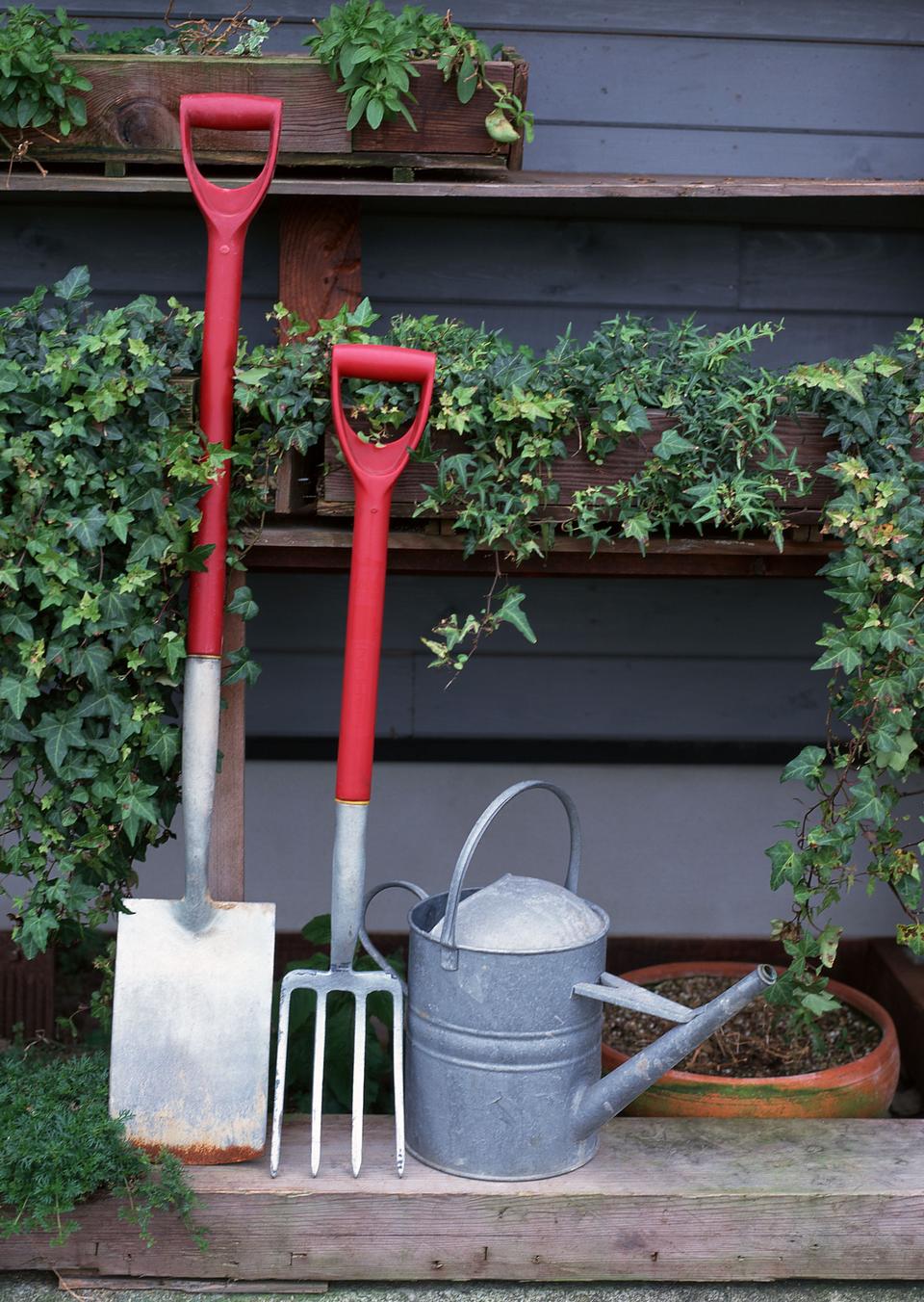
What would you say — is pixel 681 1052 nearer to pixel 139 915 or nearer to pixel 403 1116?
pixel 403 1116

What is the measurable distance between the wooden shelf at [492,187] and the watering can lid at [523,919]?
1.24 m

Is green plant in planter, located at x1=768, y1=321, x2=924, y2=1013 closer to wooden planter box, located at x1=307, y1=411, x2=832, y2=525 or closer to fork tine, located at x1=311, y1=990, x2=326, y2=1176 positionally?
wooden planter box, located at x1=307, y1=411, x2=832, y2=525

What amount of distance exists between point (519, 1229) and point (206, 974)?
2.01ft

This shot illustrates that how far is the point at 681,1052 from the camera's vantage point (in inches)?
72.2

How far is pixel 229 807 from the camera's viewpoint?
2.09m

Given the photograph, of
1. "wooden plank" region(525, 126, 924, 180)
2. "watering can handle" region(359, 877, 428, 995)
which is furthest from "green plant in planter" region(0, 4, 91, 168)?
"watering can handle" region(359, 877, 428, 995)

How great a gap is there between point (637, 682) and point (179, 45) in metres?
1.64

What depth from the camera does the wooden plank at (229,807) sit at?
208 cm

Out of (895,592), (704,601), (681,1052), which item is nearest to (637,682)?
(704,601)

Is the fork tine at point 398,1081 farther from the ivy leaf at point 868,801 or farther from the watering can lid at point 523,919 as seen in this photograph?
the ivy leaf at point 868,801

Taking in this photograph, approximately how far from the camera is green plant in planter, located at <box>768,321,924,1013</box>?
191cm

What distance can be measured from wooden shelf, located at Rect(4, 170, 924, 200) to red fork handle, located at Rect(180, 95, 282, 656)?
0.31 meters

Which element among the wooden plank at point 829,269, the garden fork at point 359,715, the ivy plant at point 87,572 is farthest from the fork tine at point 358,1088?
the wooden plank at point 829,269

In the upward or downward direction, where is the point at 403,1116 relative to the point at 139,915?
downward
